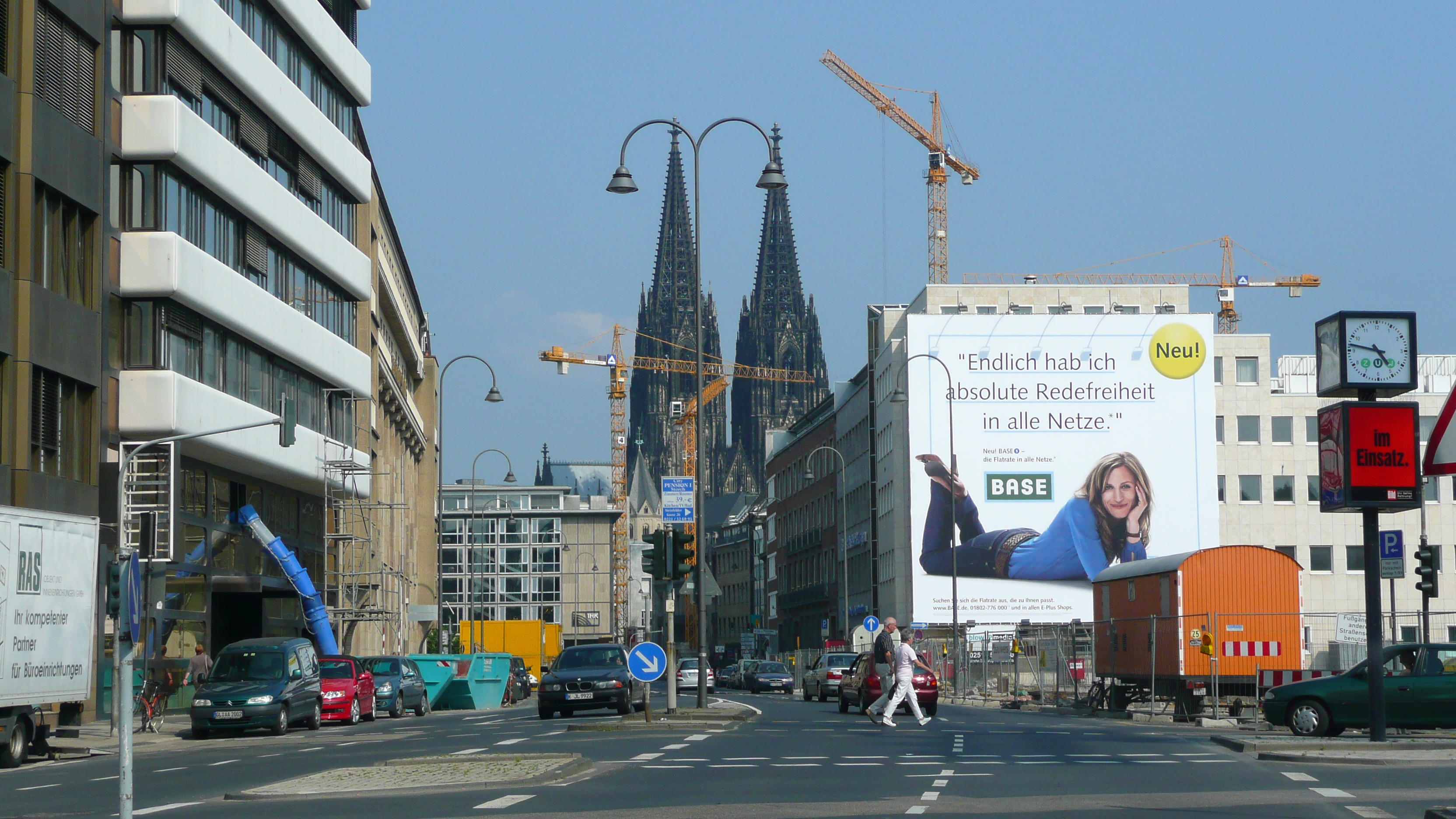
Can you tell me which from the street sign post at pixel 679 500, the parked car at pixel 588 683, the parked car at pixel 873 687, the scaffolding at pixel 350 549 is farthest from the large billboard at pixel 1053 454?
the street sign post at pixel 679 500

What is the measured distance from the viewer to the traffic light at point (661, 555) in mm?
27141

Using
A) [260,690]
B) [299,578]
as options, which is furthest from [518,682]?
[260,690]

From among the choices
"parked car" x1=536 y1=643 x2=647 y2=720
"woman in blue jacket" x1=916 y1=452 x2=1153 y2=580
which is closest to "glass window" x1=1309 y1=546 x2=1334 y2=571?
"woman in blue jacket" x1=916 y1=452 x2=1153 y2=580

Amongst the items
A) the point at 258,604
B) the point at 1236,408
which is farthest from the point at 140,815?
the point at 1236,408

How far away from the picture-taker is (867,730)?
27.4 metres

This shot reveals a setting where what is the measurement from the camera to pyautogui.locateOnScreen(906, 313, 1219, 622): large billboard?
89500mm

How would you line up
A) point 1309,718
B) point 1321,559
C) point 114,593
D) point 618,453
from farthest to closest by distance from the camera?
point 618,453, point 1321,559, point 1309,718, point 114,593

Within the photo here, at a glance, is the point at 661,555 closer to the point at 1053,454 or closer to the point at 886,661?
the point at 886,661

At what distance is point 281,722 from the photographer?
31.2 m

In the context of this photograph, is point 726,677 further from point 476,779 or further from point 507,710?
point 476,779

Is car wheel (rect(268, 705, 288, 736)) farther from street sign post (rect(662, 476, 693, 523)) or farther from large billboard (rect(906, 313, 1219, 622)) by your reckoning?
large billboard (rect(906, 313, 1219, 622))

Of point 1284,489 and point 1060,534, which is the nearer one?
point 1060,534

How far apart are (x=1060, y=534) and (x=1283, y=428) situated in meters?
17.7

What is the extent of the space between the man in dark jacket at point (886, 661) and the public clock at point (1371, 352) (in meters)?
8.46
